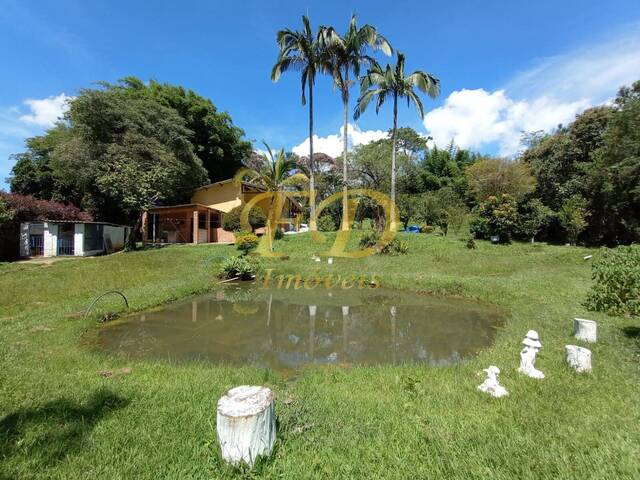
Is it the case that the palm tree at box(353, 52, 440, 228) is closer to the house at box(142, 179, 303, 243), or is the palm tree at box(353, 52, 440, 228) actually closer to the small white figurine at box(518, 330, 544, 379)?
the house at box(142, 179, 303, 243)

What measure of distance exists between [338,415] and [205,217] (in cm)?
2220

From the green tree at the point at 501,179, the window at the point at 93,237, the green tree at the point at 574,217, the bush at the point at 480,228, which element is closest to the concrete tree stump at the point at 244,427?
the window at the point at 93,237

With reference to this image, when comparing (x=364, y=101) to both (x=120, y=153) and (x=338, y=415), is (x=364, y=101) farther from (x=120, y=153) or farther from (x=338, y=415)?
(x=338, y=415)

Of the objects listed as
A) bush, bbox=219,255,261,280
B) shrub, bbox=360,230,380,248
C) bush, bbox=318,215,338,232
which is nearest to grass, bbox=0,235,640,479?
bush, bbox=219,255,261,280

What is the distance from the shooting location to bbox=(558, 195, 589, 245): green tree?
655 inches

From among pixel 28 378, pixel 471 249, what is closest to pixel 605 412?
pixel 28 378

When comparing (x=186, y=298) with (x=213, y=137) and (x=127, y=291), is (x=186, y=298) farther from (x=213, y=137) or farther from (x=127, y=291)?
(x=213, y=137)

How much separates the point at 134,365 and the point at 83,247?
49.1 feet

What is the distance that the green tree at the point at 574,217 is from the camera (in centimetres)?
1664

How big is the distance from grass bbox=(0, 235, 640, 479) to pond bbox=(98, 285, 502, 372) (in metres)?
0.64

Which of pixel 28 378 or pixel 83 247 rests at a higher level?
pixel 83 247

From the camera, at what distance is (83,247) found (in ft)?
52.2

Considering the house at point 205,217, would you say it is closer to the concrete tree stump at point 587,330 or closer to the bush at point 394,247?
the bush at point 394,247

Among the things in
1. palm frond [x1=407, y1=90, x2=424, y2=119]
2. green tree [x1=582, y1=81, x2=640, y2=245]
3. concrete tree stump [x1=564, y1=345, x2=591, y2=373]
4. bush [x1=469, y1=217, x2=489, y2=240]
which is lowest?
concrete tree stump [x1=564, y1=345, x2=591, y2=373]
